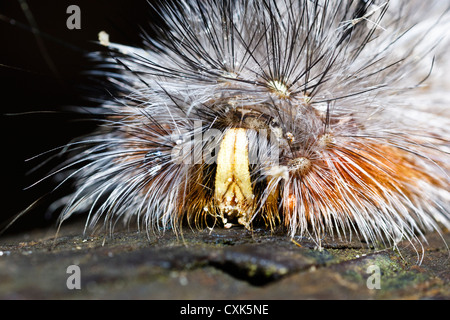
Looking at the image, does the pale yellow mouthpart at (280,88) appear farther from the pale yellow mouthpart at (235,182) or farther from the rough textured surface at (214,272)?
the rough textured surface at (214,272)

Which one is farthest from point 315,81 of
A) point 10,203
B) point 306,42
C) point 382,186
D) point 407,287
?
point 10,203

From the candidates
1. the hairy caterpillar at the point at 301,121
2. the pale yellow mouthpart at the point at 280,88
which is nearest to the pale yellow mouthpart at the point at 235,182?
the hairy caterpillar at the point at 301,121

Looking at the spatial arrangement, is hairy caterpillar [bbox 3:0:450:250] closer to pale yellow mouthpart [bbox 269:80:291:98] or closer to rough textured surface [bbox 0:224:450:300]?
pale yellow mouthpart [bbox 269:80:291:98]

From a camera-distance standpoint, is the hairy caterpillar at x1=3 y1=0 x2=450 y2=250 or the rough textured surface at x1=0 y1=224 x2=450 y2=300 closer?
the rough textured surface at x1=0 y1=224 x2=450 y2=300

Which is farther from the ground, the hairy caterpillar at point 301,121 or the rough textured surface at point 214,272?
the hairy caterpillar at point 301,121

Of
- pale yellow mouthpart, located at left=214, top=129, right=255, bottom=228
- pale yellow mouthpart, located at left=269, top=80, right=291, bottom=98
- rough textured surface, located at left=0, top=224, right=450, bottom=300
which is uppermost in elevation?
pale yellow mouthpart, located at left=269, top=80, right=291, bottom=98

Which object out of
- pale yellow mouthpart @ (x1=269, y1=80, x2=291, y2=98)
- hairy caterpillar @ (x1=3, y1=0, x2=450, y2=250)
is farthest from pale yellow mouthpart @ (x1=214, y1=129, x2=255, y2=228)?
pale yellow mouthpart @ (x1=269, y1=80, x2=291, y2=98)

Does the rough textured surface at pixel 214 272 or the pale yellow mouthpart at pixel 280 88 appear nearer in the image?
the rough textured surface at pixel 214 272
